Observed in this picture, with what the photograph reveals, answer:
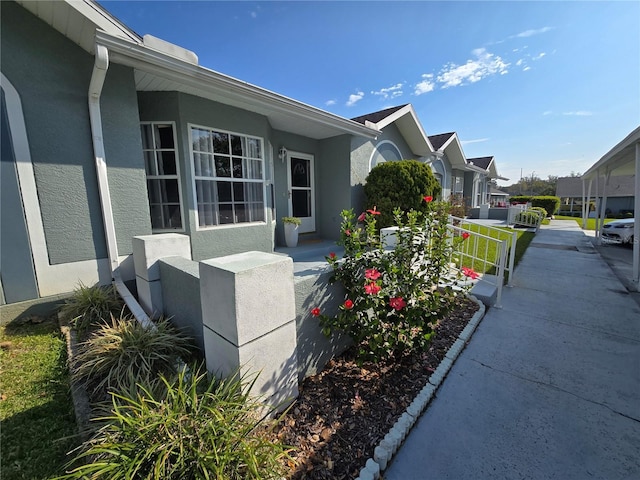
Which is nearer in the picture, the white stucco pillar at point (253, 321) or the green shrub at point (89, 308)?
the white stucco pillar at point (253, 321)

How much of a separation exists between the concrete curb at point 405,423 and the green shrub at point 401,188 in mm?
4732

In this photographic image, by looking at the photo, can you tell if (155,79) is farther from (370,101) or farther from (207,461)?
(370,101)

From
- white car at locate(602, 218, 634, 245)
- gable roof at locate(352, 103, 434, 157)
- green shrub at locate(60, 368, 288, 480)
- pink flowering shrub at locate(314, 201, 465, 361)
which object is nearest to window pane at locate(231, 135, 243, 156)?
pink flowering shrub at locate(314, 201, 465, 361)

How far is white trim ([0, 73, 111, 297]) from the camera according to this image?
3.48 meters

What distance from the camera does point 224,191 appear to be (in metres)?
5.65

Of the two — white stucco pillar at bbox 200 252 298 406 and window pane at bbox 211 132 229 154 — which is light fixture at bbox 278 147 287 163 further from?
white stucco pillar at bbox 200 252 298 406

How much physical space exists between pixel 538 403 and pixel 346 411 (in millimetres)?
1949

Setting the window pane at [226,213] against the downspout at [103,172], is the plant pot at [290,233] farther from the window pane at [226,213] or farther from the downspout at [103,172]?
the downspout at [103,172]

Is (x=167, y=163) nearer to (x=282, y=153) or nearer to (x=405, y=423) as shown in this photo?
(x=282, y=153)

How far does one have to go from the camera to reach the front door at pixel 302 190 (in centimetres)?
792

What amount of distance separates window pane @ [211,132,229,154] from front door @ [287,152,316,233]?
240cm

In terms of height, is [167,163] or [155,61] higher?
[155,61]

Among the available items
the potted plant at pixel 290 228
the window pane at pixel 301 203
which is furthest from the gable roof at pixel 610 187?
the potted plant at pixel 290 228

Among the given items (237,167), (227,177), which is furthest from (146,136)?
(237,167)
